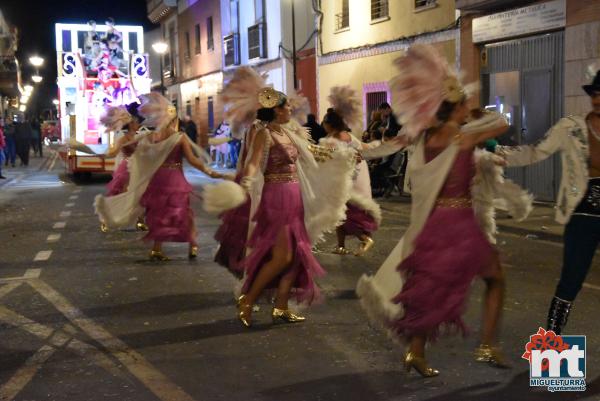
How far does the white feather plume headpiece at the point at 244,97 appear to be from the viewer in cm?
605

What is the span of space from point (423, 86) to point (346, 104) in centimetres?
389

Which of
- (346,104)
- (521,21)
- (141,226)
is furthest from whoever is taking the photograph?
(521,21)

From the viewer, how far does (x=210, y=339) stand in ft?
19.1

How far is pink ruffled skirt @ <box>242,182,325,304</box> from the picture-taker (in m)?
6.05

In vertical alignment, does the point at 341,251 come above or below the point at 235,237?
below

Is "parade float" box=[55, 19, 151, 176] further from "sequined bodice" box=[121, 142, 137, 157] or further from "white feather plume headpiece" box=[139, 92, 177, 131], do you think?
"white feather plume headpiece" box=[139, 92, 177, 131]

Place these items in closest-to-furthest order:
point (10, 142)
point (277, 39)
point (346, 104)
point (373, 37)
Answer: point (346, 104) → point (373, 37) → point (277, 39) → point (10, 142)

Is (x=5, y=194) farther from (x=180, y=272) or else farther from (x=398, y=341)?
(x=398, y=341)

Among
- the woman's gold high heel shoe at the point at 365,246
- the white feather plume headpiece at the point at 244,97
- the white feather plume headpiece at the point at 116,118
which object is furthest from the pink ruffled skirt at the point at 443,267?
the white feather plume headpiece at the point at 116,118

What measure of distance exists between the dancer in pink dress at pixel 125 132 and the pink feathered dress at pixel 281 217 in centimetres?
454

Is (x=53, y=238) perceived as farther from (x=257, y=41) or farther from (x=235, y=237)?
(x=257, y=41)

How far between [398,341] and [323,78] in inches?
807

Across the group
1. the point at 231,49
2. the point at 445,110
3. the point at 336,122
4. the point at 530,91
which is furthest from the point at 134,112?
the point at 231,49

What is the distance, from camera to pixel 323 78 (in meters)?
24.8
